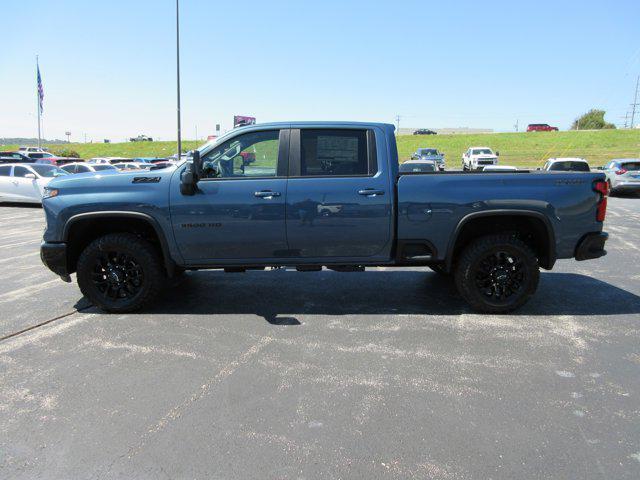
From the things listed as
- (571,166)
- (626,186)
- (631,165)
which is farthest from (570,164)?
(631,165)

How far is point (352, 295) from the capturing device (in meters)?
5.81

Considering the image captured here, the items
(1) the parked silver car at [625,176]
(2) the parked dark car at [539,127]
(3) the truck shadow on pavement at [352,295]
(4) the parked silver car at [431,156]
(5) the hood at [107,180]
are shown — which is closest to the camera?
(5) the hood at [107,180]

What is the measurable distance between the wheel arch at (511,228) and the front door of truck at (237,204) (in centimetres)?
182

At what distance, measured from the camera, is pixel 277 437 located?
9.37ft

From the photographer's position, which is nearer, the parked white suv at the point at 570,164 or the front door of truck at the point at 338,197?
the front door of truck at the point at 338,197

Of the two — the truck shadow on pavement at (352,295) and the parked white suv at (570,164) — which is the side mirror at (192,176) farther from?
the parked white suv at (570,164)

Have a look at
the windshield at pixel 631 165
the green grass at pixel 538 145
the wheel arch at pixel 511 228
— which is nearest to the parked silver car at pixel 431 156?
the windshield at pixel 631 165

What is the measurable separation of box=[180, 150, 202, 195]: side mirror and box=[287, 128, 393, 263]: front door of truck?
925 millimetres

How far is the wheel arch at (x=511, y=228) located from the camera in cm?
479

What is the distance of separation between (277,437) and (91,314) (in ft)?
10.5

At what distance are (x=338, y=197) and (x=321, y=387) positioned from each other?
2.01 meters

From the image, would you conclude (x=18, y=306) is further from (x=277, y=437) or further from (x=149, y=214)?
(x=277, y=437)

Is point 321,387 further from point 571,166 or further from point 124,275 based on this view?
point 571,166

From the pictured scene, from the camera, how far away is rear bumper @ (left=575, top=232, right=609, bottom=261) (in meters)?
4.93
